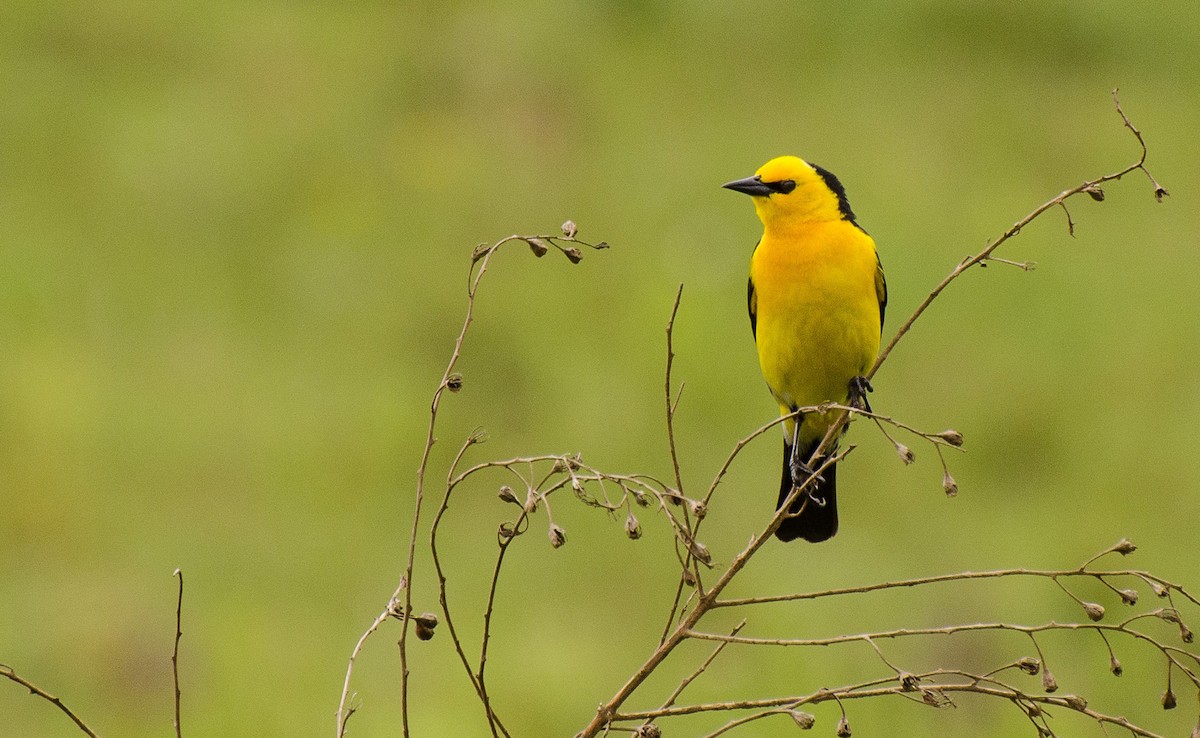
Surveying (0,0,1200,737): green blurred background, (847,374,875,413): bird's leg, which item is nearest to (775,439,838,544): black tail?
(847,374,875,413): bird's leg

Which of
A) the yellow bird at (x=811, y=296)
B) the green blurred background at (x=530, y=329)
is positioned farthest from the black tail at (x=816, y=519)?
the green blurred background at (x=530, y=329)

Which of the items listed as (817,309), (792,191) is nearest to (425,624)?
(817,309)

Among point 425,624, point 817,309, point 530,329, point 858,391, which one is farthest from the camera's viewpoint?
point 530,329

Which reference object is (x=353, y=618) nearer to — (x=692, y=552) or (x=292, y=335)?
(x=292, y=335)

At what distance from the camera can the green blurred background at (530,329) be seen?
6914mm

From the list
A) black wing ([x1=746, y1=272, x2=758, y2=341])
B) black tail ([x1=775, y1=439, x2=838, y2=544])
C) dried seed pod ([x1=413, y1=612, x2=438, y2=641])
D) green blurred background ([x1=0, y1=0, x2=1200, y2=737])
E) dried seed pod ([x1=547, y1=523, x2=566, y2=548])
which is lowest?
green blurred background ([x1=0, y1=0, x2=1200, y2=737])

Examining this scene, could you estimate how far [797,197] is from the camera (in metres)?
4.08

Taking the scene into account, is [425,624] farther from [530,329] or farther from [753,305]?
[530,329]

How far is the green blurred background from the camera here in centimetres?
691

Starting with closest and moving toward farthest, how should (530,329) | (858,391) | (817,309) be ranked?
1. (817,309)
2. (858,391)
3. (530,329)

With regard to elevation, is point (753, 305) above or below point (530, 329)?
above

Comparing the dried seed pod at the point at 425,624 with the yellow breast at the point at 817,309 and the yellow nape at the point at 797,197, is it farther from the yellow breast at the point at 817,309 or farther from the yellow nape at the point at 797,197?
the yellow nape at the point at 797,197

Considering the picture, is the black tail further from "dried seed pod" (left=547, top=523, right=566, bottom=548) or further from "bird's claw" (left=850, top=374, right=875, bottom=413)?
"dried seed pod" (left=547, top=523, right=566, bottom=548)

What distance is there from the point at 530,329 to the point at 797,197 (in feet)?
14.5
